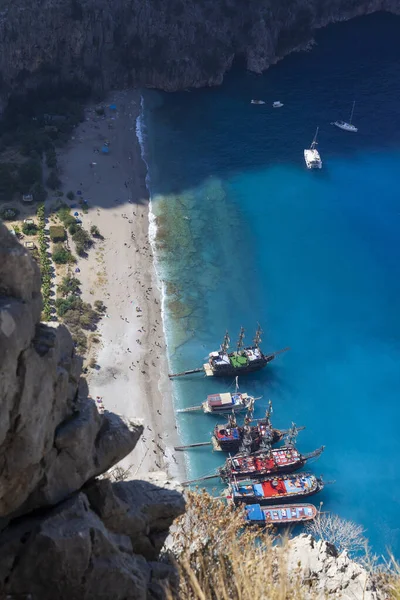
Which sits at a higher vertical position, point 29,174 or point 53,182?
point 29,174

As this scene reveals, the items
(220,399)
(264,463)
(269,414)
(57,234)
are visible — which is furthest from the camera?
(57,234)

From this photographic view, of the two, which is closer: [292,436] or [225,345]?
[292,436]

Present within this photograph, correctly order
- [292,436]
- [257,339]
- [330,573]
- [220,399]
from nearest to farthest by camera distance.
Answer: [330,573], [292,436], [220,399], [257,339]

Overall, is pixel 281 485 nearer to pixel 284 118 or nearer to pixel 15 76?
pixel 284 118

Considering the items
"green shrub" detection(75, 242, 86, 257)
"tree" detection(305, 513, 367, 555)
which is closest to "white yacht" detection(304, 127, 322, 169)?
"green shrub" detection(75, 242, 86, 257)

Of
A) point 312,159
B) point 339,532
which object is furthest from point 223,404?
point 312,159

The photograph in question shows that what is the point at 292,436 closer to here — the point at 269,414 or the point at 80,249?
the point at 269,414

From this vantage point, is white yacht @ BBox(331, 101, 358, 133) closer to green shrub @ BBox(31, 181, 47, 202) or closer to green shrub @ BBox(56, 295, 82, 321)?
green shrub @ BBox(31, 181, 47, 202)

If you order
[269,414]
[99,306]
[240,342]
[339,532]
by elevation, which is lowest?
[339,532]
